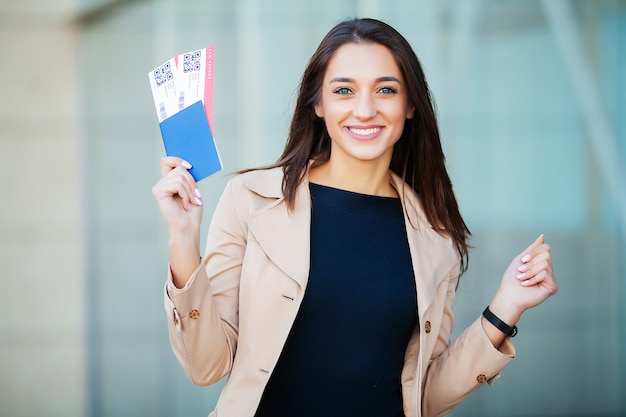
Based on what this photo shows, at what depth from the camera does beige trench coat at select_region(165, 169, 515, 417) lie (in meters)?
2.41

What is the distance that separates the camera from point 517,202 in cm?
534

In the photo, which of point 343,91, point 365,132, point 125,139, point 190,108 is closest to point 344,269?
point 365,132

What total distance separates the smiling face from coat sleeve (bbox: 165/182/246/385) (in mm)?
361

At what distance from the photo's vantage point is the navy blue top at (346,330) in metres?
2.52

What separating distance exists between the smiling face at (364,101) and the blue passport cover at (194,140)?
480mm

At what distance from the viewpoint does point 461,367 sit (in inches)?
106

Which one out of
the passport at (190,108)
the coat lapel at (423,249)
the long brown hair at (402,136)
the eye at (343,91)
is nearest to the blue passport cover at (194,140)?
the passport at (190,108)

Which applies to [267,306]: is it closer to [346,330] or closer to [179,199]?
[346,330]

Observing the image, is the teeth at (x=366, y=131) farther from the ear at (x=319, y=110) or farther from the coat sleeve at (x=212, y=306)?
the coat sleeve at (x=212, y=306)

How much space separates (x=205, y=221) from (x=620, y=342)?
251 cm

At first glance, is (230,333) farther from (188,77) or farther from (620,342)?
(620,342)

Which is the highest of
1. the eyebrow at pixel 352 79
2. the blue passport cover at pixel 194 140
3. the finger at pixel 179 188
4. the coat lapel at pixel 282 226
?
the eyebrow at pixel 352 79

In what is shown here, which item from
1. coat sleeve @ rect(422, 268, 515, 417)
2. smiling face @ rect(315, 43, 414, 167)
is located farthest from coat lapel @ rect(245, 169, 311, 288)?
coat sleeve @ rect(422, 268, 515, 417)

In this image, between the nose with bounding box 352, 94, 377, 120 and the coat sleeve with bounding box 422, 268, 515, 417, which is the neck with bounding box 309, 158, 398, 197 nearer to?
the nose with bounding box 352, 94, 377, 120
